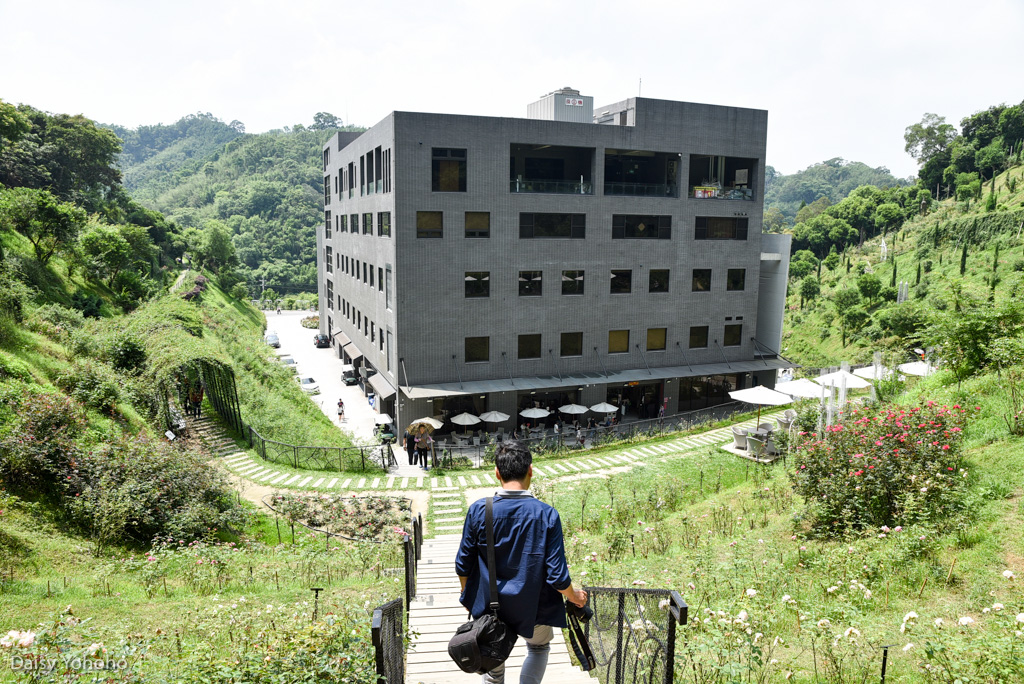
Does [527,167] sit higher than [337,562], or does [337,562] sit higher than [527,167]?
[527,167]

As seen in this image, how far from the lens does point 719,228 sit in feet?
107

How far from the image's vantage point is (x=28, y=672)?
431cm

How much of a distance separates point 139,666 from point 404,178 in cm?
2396

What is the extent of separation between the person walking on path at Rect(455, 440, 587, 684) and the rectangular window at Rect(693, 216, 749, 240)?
30.3 metres

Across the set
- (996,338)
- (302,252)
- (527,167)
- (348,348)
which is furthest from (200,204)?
(996,338)

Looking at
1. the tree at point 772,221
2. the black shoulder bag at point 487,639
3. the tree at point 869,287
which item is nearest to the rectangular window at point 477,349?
the black shoulder bag at point 487,639

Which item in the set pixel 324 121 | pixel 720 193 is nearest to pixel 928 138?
pixel 720 193

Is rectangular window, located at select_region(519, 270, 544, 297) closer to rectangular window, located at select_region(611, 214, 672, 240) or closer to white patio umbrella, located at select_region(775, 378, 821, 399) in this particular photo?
rectangular window, located at select_region(611, 214, 672, 240)

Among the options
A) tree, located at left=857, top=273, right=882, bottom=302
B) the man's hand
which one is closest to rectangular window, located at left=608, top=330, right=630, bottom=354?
the man's hand

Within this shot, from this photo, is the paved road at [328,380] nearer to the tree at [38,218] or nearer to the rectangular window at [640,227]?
the tree at [38,218]

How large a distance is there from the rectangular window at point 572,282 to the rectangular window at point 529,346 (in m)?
2.69

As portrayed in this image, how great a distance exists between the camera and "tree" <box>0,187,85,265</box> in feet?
78.9

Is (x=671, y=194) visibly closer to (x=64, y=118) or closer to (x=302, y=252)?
(x=64, y=118)

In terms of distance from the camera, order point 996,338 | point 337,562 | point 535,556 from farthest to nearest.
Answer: point 996,338
point 337,562
point 535,556
